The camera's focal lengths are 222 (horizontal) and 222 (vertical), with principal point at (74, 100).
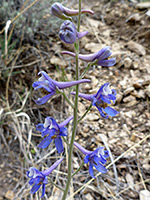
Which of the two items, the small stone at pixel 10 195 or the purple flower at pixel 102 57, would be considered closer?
the purple flower at pixel 102 57

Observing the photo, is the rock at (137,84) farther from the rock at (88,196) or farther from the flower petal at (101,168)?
the flower petal at (101,168)

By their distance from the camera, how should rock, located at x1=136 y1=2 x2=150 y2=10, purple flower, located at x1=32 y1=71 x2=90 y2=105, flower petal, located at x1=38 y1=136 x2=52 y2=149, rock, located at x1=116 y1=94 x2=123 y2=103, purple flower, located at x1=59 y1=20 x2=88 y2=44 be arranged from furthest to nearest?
rock, located at x1=136 y1=2 x2=150 y2=10
rock, located at x1=116 y1=94 x2=123 y2=103
flower petal, located at x1=38 y1=136 x2=52 y2=149
purple flower, located at x1=32 y1=71 x2=90 y2=105
purple flower, located at x1=59 y1=20 x2=88 y2=44

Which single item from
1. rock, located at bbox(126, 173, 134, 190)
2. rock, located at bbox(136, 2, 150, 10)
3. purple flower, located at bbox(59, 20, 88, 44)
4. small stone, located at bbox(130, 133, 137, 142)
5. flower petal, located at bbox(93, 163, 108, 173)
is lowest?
rock, located at bbox(126, 173, 134, 190)

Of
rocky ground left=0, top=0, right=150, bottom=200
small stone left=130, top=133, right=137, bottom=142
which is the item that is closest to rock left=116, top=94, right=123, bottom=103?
rocky ground left=0, top=0, right=150, bottom=200

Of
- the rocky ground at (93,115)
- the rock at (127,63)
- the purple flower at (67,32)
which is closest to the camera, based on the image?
the purple flower at (67,32)

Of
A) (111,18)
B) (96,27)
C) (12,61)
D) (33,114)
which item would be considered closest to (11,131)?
(33,114)

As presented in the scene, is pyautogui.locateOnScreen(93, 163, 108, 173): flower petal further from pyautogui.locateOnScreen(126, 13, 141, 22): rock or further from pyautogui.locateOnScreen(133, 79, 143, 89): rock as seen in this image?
pyautogui.locateOnScreen(126, 13, 141, 22): rock

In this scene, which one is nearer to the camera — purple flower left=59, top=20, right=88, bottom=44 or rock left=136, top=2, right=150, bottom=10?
purple flower left=59, top=20, right=88, bottom=44

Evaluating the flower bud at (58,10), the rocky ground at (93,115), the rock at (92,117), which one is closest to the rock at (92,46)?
the rocky ground at (93,115)

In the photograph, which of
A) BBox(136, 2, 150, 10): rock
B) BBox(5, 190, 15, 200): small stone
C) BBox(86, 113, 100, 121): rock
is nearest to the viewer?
BBox(5, 190, 15, 200): small stone
